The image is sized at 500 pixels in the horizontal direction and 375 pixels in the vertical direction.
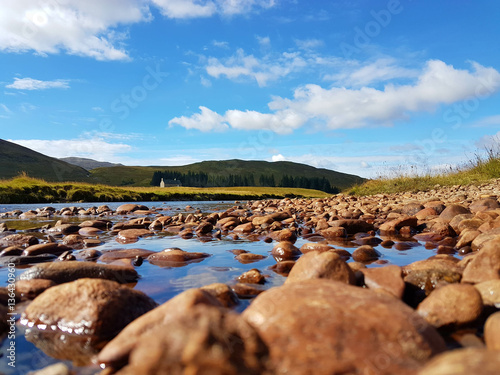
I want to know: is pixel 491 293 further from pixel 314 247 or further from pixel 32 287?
pixel 32 287

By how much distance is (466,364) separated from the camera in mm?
1438

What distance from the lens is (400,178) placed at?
25281 millimetres

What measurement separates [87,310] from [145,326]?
93 cm

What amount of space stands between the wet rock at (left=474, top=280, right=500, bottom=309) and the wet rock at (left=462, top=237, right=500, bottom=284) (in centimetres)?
49

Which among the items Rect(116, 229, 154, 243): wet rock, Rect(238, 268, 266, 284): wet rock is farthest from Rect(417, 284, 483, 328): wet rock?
Rect(116, 229, 154, 243): wet rock


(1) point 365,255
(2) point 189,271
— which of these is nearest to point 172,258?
(2) point 189,271

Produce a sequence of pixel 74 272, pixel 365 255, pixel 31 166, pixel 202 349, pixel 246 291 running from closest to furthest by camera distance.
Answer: pixel 202 349
pixel 246 291
pixel 74 272
pixel 365 255
pixel 31 166

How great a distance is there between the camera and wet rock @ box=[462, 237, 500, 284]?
3.76m

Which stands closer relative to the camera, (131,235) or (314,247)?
(314,247)

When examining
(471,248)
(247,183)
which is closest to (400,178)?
(471,248)

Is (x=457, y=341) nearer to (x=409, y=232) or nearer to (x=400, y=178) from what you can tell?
(x=409, y=232)

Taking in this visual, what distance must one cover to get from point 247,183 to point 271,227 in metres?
111

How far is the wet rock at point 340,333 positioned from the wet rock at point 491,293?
1.39 meters

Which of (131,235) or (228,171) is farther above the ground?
(228,171)
